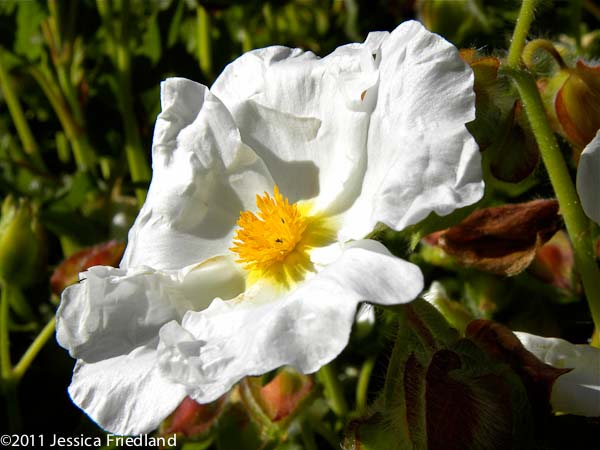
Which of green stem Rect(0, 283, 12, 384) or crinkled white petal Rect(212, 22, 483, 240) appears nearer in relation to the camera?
crinkled white petal Rect(212, 22, 483, 240)

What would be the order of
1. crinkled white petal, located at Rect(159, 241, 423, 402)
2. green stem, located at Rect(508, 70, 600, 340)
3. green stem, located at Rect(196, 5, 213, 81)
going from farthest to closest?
green stem, located at Rect(196, 5, 213, 81), green stem, located at Rect(508, 70, 600, 340), crinkled white petal, located at Rect(159, 241, 423, 402)

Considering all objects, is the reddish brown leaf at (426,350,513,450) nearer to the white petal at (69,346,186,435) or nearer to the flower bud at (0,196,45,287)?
the white petal at (69,346,186,435)

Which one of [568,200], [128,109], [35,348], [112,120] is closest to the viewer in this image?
[568,200]

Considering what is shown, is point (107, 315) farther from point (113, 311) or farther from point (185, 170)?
point (185, 170)

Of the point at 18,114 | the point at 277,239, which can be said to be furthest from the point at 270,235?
the point at 18,114

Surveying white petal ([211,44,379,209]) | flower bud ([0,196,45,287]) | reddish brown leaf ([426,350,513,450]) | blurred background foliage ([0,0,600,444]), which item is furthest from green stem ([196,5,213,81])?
reddish brown leaf ([426,350,513,450])

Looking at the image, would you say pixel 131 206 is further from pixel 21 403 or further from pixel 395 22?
pixel 395 22

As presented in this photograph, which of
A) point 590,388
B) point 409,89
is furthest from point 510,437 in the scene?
point 409,89
